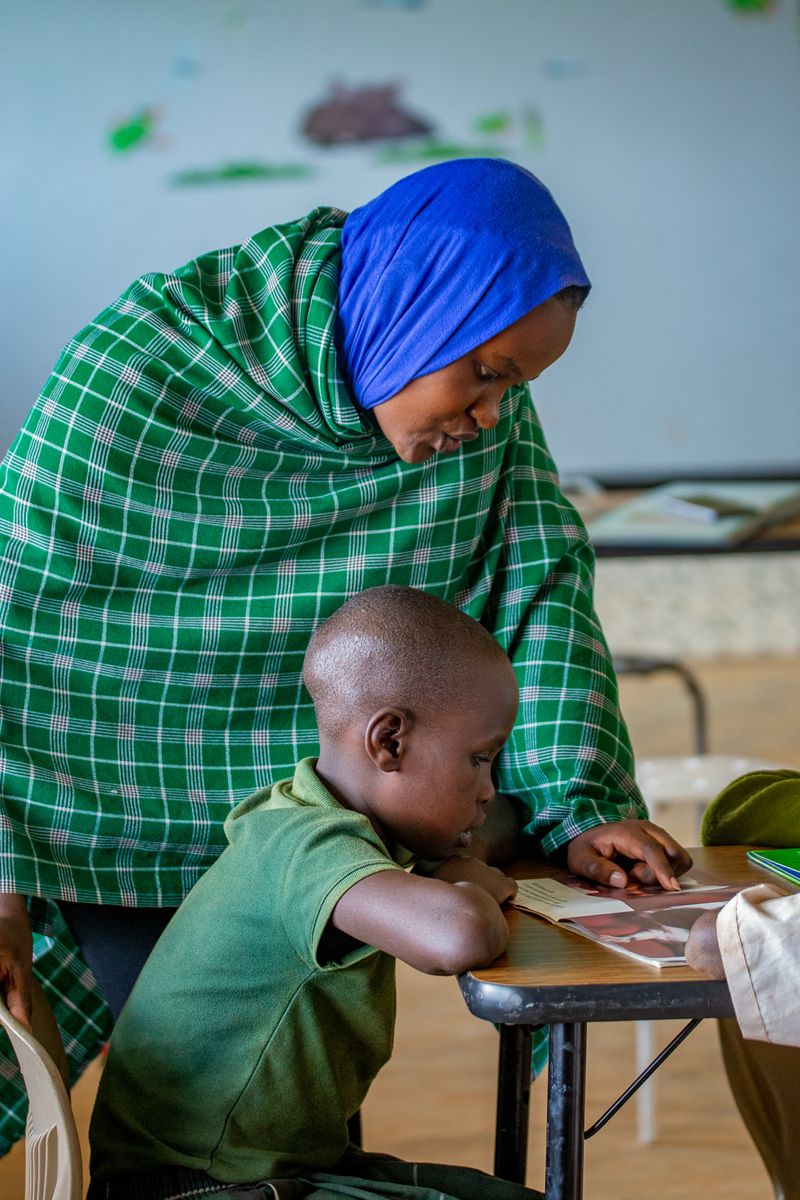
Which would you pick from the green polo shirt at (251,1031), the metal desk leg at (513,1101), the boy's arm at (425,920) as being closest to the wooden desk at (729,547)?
the metal desk leg at (513,1101)

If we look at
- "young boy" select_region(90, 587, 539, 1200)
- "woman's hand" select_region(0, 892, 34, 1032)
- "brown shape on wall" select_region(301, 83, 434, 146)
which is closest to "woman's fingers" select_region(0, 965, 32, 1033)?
"woman's hand" select_region(0, 892, 34, 1032)

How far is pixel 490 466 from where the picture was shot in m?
1.79

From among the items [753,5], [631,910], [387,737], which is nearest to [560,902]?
[631,910]

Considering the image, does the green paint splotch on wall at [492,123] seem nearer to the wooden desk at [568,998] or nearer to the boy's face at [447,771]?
the boy's face at [447,771]

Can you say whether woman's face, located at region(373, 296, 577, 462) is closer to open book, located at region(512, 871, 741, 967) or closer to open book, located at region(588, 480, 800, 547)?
open book, located at region(512, 871, 741, 967)

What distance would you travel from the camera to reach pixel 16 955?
158 centimetres

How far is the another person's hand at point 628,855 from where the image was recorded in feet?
4.75

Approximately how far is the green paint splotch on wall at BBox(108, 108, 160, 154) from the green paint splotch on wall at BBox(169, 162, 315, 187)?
7.7 inches

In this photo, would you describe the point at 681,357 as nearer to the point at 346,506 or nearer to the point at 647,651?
the point at 647,651

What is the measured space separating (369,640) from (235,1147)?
19.6 inches

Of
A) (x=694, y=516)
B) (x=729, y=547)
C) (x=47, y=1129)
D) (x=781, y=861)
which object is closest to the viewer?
(x=47, y=1129)

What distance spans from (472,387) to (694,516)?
2.19m

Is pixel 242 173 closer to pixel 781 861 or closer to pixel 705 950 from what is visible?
pixel 781 861

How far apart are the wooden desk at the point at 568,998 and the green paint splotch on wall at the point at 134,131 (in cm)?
497
